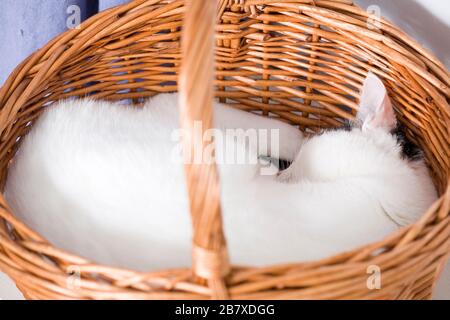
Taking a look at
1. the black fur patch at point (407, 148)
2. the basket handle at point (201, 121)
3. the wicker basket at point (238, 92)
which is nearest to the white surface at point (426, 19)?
the wicker basket at point (238, 92)

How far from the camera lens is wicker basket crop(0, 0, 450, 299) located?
70 centimetres

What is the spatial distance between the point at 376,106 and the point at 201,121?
1.95ft

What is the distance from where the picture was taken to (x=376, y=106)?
1147mm

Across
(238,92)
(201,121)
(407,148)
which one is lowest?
(201,121)

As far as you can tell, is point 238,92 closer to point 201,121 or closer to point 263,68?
point 263,68

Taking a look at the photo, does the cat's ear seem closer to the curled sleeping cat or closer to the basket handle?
the curled sleeping cat

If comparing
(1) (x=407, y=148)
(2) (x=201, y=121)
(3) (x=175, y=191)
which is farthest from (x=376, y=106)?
(2) (x=201, y=121)

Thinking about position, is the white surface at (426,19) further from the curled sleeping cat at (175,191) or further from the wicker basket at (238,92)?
the curled sleeping cat at (175,191)

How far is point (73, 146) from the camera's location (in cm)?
103

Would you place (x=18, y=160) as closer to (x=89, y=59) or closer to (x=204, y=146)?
(x=89, y=59)

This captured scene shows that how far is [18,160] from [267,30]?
605 millimetres

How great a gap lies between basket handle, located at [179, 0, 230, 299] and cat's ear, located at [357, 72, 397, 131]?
55 centimetres

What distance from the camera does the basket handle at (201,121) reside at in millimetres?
641

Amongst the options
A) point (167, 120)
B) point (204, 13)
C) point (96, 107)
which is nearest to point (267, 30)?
point (167, 120)
